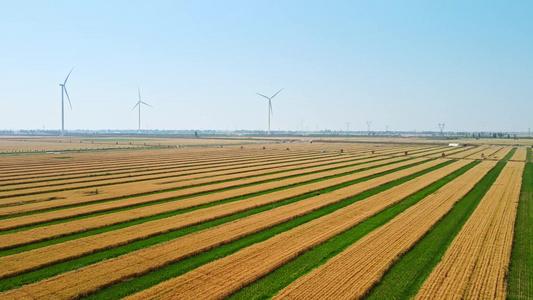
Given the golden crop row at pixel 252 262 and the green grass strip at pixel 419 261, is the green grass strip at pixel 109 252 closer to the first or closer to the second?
the golden crop row at pixel 252 262

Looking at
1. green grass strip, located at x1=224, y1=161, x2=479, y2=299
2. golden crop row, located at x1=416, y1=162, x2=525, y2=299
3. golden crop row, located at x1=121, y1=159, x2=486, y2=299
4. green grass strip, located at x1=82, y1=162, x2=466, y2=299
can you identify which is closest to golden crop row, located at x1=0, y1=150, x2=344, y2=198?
green grass strip, located at x1=82, y1=162, x2=466, y2=299

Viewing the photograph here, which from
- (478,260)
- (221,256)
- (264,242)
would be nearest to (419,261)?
(478,260)

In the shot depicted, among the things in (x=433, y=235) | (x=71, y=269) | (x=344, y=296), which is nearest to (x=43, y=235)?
(x=71, y=269)

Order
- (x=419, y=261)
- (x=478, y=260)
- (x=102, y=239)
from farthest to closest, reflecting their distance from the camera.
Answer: (x=102, y=239), (x=478, y=260), (x=419, y=261)

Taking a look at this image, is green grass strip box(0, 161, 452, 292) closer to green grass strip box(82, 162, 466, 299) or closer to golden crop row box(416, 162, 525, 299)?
green grass strip box(82, 162, 466, 299)

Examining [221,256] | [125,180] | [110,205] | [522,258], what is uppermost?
[125,180]

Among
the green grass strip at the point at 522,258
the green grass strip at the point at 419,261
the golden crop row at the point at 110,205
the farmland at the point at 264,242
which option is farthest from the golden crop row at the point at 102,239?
the green grass strip at the point at 522,258

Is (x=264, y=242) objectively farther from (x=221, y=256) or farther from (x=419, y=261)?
(x=419, y=261)
